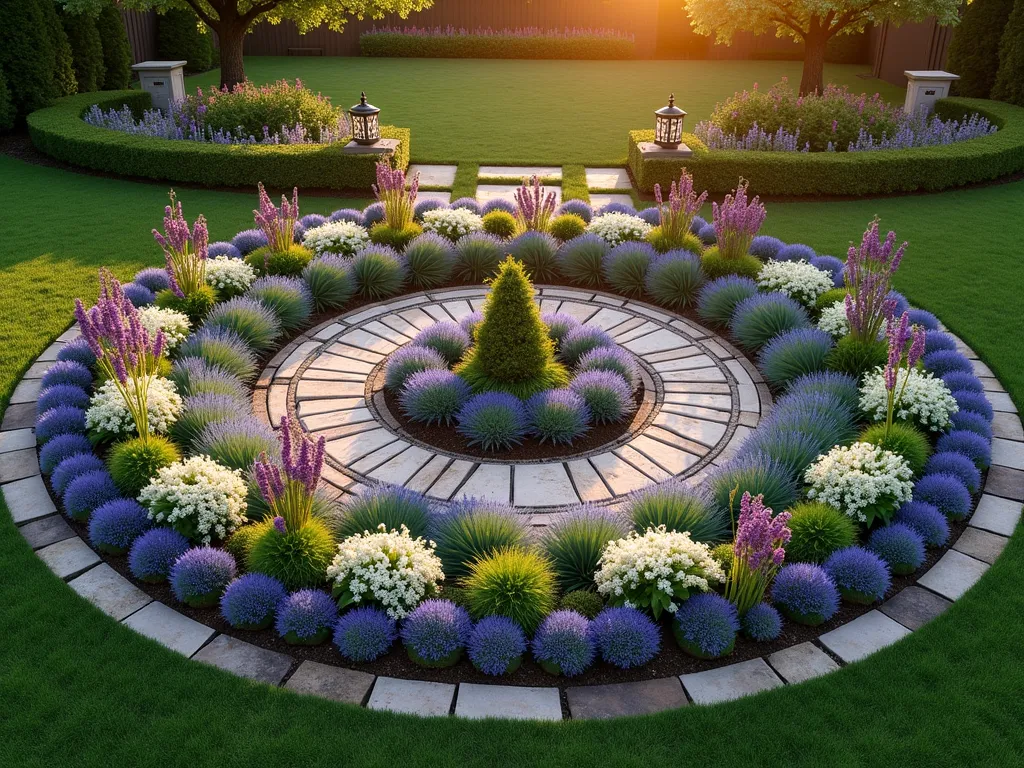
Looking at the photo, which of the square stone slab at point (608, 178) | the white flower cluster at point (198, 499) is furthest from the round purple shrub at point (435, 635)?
the square stone slab at point (608, 178)

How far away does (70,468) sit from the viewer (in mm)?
4805

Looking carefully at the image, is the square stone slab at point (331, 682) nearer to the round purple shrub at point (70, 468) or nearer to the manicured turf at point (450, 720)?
the manicured turf at point (450, 720)

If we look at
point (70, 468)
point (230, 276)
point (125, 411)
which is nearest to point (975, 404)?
point (125, 411)

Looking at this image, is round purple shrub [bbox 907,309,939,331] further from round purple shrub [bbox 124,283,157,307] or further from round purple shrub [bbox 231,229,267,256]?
round purple shrub [bbox 124,283,157,307]

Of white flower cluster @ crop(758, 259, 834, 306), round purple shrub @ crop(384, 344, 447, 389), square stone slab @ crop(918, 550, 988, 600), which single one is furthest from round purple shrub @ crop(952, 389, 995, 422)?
round purple shrub @ crop(384, 344, 447, 389)

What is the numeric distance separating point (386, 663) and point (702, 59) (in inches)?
1013

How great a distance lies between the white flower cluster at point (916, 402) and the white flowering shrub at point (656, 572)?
2.06 meters

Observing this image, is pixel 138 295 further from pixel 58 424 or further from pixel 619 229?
pixel 619 229

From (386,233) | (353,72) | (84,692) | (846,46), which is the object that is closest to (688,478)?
(84,692)

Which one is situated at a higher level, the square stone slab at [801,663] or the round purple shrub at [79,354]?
the round purple shrub at [79,354]

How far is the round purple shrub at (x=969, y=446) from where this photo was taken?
5059mm

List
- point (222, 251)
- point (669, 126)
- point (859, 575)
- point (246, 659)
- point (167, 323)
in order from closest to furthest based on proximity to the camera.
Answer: point (246, 659)
point (859, 575)
point (167, 323)
point (222, 251)
point (669, 126)

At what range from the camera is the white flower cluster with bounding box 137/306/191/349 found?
614 cm

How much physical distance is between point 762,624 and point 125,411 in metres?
3.86
